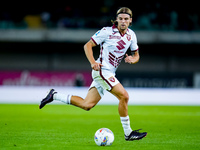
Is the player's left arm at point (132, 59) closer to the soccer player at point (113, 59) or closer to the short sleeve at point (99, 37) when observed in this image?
the soccer player at point (113, 59)

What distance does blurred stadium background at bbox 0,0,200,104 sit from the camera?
2438 centimetres

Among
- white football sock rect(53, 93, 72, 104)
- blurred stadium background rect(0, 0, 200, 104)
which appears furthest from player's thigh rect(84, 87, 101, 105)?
blurred stadium background rect(0, 0, 200, 104)

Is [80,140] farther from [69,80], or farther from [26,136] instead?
[69,80]

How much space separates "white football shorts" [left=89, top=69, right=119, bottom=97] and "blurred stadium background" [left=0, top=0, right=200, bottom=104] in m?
15.5

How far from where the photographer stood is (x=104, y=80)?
302 inches

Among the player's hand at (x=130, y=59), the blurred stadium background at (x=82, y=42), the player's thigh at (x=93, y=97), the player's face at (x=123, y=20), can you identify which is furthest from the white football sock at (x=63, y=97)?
the blurred stadium background at (x=82, y=42)

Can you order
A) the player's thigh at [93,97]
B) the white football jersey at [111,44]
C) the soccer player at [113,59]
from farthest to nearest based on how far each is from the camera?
1. the player's thigh at [93,97]
2. the white football jersey at [111,44]
3. the soccer player at [113,59]

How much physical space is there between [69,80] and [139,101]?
5843mm

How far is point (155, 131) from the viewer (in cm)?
967

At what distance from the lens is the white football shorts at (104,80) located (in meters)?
7.61

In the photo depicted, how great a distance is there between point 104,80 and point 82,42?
735 inches

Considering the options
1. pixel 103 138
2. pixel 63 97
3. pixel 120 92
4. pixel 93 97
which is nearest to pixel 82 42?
pixel 63 97

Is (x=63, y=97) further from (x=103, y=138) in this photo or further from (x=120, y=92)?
(x=103, y=138)

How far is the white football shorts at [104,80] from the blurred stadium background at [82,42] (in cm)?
1548
